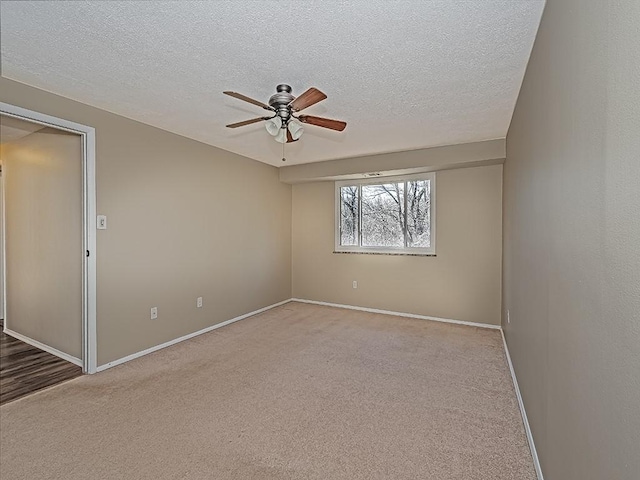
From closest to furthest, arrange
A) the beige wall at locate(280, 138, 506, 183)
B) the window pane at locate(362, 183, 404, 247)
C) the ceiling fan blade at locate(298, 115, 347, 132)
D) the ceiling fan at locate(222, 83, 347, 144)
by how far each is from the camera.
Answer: the ceiling fan at locate(222, 83, 347, 144) < the ceiling fan blade at locate(298, 115, 347, 132) < the beige wall at locate(280, 138, 506, 183) < the window pane at locate(362, 183, 404, 247)

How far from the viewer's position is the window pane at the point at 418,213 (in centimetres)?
454

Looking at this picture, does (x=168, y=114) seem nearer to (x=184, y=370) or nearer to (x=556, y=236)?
(x=184, y=370)

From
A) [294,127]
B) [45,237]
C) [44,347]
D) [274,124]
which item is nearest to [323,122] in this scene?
[294,127]

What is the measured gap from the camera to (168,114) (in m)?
2.94

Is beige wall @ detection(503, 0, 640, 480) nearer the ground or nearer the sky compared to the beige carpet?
nearer the sky

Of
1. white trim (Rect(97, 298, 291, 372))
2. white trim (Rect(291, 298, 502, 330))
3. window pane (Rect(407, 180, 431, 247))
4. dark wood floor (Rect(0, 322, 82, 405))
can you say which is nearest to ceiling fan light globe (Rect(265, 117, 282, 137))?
white trim (Rect(97, 298, 291, 372))

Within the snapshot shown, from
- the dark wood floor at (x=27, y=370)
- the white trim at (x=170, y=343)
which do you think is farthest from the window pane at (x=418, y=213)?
the dark wood floor at (x=27, y=370)

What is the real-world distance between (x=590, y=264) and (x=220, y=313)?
3.97 meters

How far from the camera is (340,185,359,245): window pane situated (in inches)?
202

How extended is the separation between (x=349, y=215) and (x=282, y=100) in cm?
312

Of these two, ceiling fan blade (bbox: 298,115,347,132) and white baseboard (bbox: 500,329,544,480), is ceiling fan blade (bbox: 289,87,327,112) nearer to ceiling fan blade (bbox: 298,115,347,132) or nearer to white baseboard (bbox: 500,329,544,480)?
ceiling fan blade (bbox: 298,115,347,132)

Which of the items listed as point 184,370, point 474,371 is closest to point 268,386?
point 184,370

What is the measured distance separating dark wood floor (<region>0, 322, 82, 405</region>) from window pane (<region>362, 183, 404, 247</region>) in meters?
3.93

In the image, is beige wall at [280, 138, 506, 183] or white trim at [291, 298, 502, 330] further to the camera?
white trim at [291, 298, 502, 330]
